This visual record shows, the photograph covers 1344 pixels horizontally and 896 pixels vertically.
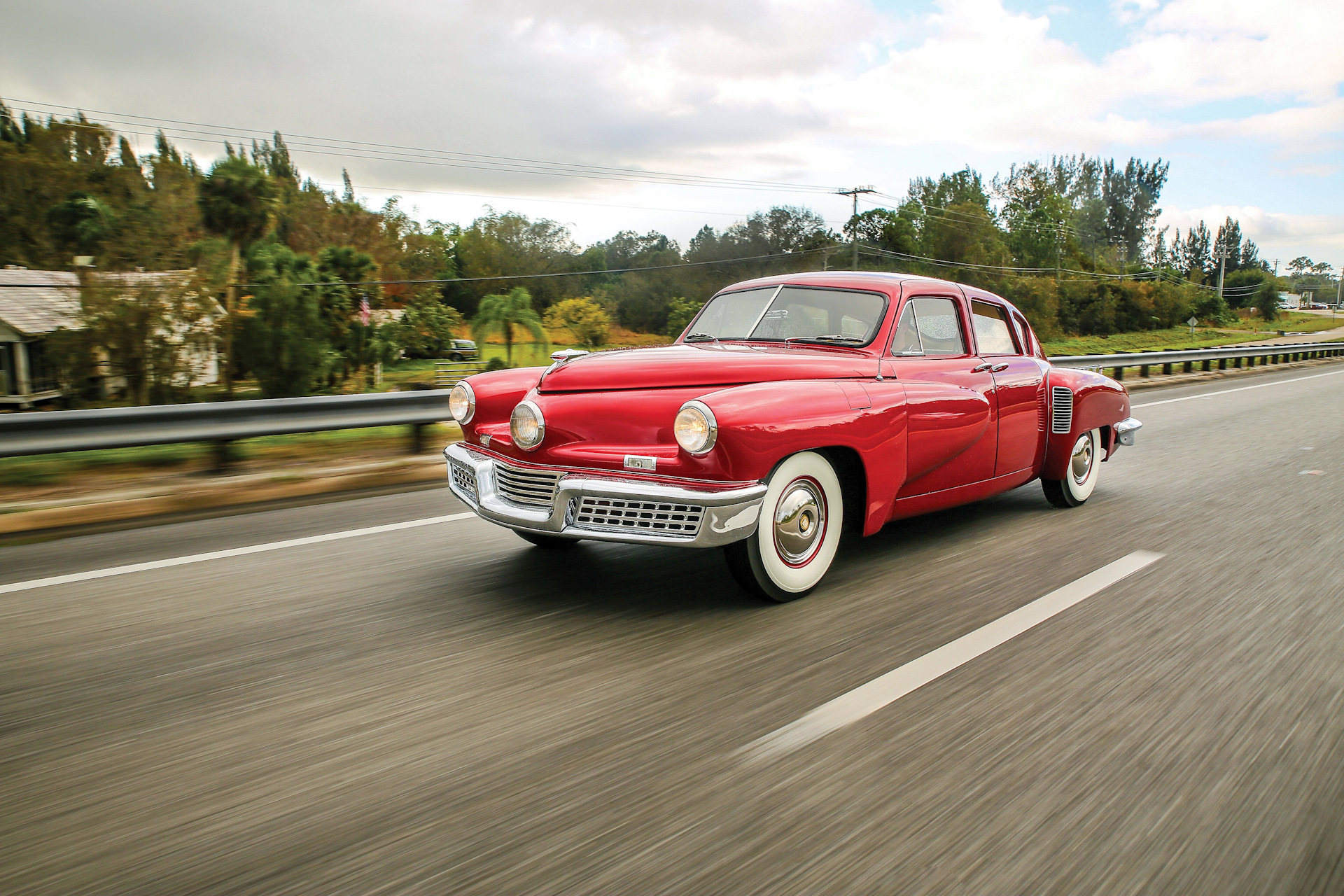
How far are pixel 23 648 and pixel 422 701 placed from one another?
160cm

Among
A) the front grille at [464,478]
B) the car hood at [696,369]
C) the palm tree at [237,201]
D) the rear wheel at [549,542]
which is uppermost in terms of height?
the palm tree at [237,201]

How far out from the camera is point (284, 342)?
104 feet

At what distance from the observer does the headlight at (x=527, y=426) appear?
3.79 metres

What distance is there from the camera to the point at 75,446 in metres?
5.66

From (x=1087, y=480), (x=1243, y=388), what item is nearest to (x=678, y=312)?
(x=1243, y=388)

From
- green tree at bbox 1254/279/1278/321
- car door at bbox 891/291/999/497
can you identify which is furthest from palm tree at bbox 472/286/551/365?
green tree at bbox 1254/279/1278/321

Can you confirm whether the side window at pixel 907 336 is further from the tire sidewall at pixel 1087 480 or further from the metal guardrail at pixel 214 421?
the metal guardrail at pixel 214 421

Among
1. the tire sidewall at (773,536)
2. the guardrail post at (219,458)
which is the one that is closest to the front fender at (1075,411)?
the tire sidewall at (773,536)

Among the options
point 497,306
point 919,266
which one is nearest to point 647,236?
point 919,266

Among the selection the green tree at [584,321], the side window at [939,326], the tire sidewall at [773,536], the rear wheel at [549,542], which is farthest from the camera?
the green tree at [584,321]

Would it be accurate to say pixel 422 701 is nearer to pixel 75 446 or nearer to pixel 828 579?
pixel 828 579

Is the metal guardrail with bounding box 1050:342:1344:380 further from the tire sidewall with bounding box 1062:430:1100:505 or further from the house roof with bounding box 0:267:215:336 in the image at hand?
the house roof with bounding box 0:267:215:336

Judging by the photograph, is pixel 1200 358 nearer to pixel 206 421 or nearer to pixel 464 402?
pixel 464 402

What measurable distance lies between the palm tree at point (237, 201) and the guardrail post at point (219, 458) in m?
55.5
